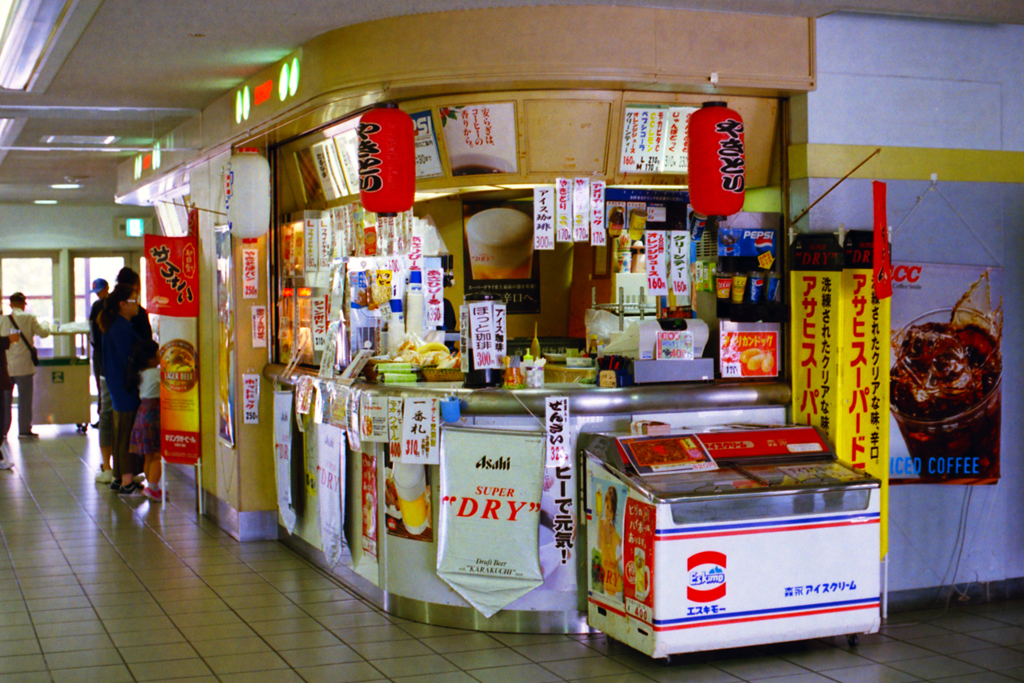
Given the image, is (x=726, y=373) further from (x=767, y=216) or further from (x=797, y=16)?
(x=797, y=16)

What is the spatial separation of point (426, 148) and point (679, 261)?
150cm

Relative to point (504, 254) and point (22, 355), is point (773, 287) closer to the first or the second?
point (504, 254)

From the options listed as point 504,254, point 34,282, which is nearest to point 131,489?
point 504,254

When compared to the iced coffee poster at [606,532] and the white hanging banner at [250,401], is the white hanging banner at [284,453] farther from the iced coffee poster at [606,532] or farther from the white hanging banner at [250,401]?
the iced coffee poster at [606,532]

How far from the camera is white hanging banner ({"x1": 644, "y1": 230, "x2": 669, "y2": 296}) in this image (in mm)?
5742

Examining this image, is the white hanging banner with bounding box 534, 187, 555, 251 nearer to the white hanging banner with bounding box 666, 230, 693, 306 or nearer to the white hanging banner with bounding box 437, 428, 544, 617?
the white hanging banner with bounding box 666, 230, 693, 306

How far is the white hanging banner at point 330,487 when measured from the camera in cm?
588

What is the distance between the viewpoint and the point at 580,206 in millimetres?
5500

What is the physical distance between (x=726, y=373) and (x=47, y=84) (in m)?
4.95

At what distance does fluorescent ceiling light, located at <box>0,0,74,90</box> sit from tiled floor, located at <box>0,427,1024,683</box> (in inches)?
121

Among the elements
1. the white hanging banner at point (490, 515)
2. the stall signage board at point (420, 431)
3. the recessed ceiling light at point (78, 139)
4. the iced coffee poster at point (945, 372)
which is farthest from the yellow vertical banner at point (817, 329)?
the recessed ceiling light at point (78, 139)

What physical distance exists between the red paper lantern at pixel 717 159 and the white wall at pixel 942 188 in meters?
0.57

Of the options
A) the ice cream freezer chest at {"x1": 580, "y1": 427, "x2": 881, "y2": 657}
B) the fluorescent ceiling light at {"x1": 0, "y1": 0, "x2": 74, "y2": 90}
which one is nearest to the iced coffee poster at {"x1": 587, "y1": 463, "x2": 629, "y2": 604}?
the ice cream freezer chest at {"x1": 580, "y1": 427, "x2": 881, "y2": 657}

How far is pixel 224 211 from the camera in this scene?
24.7 ft
